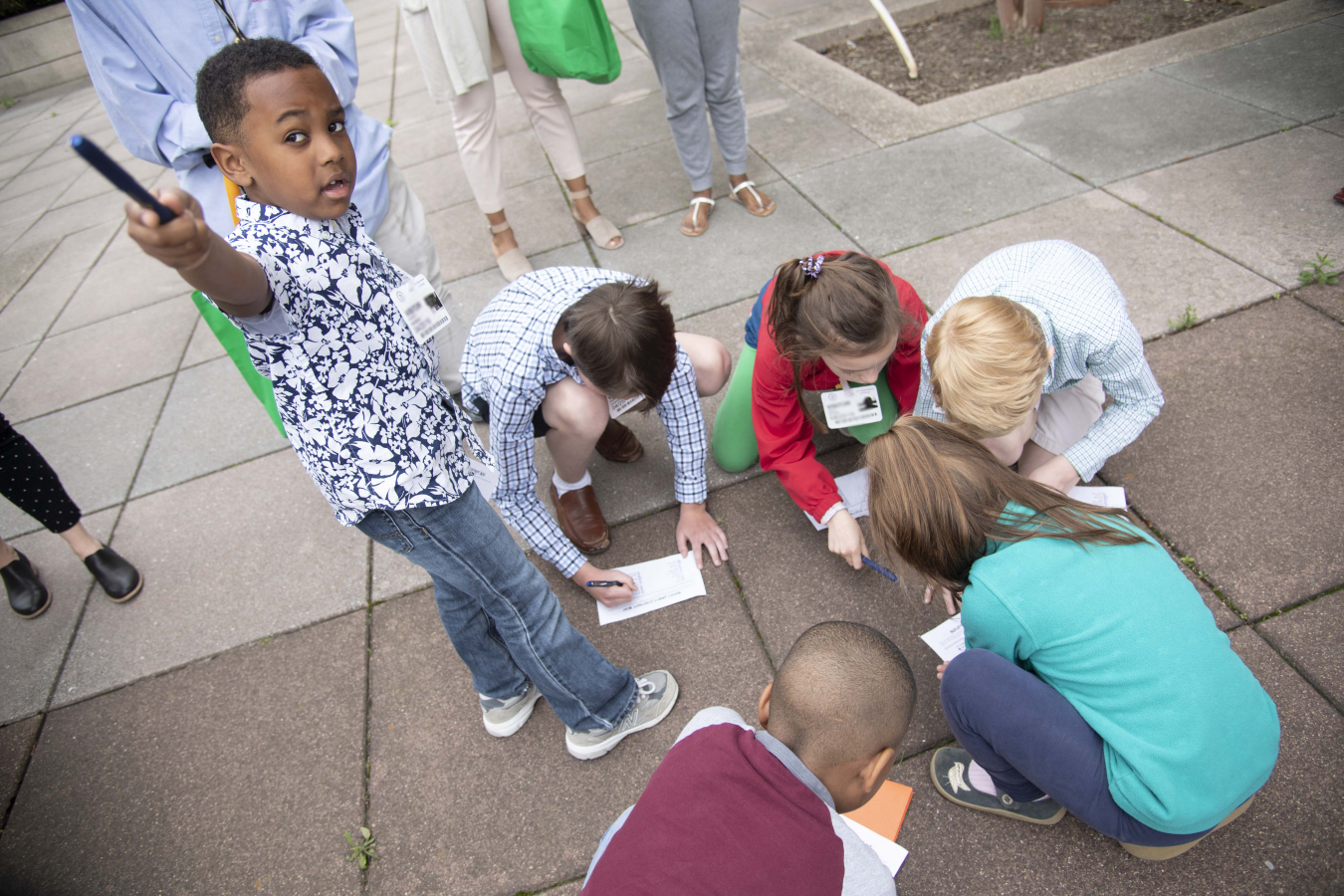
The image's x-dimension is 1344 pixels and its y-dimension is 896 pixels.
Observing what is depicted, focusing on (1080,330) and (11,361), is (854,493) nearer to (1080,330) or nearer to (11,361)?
(1080,330)

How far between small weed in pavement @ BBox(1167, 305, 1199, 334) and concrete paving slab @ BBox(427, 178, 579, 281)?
9.27ft

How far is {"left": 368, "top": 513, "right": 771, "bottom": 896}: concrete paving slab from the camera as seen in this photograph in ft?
5.96

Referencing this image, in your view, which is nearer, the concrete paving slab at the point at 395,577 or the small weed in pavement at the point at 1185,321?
the concrete paving slab at the point at 395,577

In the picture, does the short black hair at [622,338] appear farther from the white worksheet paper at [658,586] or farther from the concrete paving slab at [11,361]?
the concrete paving slab at [11,361]

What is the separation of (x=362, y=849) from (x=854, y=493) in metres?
1.76

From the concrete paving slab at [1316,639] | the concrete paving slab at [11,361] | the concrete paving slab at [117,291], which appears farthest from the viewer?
the concrete paving slab at [117,291]

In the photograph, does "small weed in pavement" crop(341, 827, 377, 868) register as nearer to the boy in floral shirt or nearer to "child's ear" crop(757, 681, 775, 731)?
the boy in floral shirt

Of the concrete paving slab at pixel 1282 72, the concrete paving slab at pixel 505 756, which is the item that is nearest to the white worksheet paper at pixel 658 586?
the concrete paving slab at pixel 505 756

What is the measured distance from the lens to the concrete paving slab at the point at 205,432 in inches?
122

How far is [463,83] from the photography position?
3141 millimetres

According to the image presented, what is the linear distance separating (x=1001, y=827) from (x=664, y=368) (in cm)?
138

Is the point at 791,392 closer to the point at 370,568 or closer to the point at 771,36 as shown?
the point at 370,568

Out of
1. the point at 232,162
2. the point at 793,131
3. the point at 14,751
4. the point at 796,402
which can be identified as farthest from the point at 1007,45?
the point at 14,751

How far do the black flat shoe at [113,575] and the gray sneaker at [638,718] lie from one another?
1.82 m
